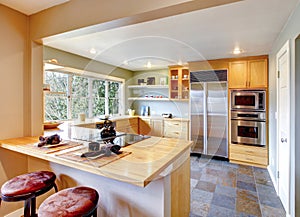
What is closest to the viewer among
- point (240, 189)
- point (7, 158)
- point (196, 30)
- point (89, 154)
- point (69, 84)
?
point (89, 154)

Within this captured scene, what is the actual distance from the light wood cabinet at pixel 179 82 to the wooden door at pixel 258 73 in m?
1.43

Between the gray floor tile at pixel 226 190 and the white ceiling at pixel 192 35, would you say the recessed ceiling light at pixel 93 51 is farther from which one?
the gray floor tile at pixel 226 190

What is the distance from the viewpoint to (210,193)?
2482mm

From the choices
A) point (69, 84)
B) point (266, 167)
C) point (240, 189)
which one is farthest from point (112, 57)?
point (266, 167)

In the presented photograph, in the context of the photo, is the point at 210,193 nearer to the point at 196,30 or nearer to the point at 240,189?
the point at 240,189

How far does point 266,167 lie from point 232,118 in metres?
1.14

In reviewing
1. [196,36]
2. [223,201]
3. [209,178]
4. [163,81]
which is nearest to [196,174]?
[209,178]

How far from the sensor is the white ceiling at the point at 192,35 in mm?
1845

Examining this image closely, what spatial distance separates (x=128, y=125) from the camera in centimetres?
459

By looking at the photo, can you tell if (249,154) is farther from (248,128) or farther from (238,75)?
(238,75)

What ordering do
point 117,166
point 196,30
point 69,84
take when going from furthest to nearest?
point 69,84, point 196,30, point 117,166

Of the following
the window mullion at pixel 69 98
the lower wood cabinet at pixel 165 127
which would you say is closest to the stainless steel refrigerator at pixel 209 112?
the lower wood cabinet at pixel 165 127

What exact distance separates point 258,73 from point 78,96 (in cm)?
383

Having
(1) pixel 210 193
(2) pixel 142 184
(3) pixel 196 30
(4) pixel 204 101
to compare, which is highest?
(3) pixel 196 30
